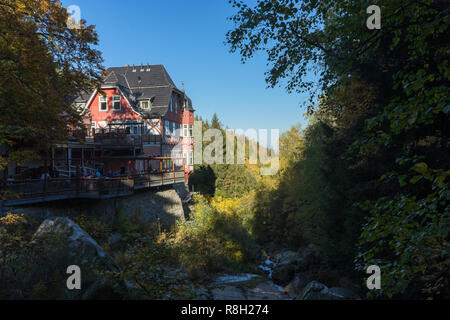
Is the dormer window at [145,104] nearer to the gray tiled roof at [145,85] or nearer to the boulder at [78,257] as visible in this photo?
the gray tiled roof at [145,85]

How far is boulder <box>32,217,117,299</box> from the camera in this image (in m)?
5.49

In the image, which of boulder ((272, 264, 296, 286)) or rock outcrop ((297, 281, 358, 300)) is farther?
boulder ((272, 264, 296, 286))

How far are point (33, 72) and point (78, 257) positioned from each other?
4575 millimetres

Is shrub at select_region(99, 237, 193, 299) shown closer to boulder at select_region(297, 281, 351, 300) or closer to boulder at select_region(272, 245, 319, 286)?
boulder at select_region(297, 281, 351, 300)

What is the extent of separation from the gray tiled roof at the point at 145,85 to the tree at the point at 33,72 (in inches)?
721

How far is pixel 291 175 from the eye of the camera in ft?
75.0

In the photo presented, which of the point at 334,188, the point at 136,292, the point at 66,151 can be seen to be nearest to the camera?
the point at 136,292

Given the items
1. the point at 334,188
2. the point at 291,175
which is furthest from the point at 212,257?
the point at 291,175

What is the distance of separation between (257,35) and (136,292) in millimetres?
6910

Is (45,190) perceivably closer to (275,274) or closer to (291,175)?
(275,274)

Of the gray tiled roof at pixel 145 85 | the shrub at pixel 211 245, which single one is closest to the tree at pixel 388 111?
the shrub at pixel 211 245

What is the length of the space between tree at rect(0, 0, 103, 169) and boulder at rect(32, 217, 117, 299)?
2245mm

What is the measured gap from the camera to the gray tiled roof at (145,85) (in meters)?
26.2

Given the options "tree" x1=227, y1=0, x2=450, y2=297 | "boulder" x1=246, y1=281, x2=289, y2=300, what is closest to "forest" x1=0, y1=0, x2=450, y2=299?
"tree" x1=227, y1=0, x2=450, y2=297
